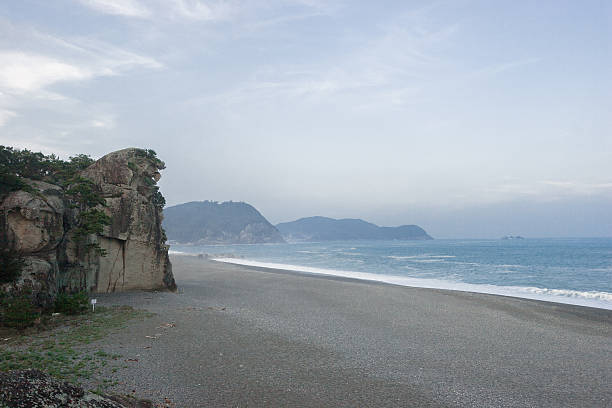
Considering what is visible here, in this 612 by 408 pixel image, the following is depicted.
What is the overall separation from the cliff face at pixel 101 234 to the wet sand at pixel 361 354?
4.54 feet

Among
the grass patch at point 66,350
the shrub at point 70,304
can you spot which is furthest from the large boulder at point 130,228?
the grass patch at point 66,350

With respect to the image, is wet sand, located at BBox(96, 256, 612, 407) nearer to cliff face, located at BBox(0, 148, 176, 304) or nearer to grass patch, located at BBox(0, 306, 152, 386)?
grass patch, located at BBox(0, 306, 152, 386)

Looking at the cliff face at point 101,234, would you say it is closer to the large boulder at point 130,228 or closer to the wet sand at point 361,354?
the large boulder at point 130,228

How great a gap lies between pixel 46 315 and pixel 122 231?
5.92 m

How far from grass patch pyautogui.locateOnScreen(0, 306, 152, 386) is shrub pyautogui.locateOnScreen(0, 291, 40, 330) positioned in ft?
1.04

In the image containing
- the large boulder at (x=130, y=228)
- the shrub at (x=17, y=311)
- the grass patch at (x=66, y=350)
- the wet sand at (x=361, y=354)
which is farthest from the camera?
the large boulder at (x=130, y=228)

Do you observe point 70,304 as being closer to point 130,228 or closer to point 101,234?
point 101,234

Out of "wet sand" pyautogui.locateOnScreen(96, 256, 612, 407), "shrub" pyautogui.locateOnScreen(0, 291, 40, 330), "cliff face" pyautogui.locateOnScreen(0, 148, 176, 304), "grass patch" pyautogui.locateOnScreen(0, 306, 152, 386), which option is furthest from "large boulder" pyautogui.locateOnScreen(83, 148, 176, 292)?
"shrub" pyautogui.locateOnScreen(0, 291, 40, 330)

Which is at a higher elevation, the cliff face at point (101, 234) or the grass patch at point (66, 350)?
the cliff face at point (101, 234)

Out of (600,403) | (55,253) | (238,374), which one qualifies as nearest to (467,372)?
(600,403)

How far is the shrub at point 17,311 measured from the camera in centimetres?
962

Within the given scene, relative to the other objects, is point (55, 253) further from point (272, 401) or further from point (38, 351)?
point (272, 401)

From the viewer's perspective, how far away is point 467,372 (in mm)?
8180

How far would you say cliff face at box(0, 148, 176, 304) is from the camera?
1113 centimetres
